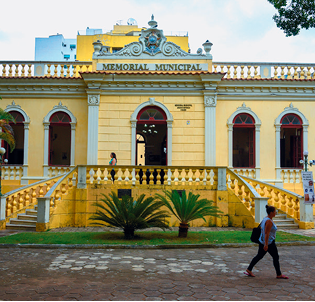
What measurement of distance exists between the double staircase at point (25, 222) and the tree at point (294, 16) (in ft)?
35.5

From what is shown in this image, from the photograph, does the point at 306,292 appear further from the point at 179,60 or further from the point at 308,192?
the point at 179,60

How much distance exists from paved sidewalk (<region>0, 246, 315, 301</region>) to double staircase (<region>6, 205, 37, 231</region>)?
331cm

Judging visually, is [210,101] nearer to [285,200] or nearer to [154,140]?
[285,200]

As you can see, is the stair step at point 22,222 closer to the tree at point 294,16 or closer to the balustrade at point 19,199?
the balustrade at point 19,199

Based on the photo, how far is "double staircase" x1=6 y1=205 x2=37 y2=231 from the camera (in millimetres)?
11688

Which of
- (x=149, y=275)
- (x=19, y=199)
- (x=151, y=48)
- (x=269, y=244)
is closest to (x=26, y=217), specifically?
(x=19, y=199)

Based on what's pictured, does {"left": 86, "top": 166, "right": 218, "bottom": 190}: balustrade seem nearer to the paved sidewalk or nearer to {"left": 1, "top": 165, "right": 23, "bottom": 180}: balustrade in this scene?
the paved sidewalk

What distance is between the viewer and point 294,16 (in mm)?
12422

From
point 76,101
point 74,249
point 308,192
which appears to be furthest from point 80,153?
point 308,192

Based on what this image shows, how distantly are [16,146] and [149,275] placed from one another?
49.4 ft

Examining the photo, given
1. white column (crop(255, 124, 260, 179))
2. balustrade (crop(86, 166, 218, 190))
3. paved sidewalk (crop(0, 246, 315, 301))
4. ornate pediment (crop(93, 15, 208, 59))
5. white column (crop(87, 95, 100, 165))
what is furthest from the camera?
ornate pediment (crop(93, 15, 208, 59))

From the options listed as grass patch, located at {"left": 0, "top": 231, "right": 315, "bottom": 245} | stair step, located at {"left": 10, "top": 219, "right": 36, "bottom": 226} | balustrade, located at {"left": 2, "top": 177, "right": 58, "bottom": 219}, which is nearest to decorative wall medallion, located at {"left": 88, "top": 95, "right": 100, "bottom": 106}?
balustrade, located at {"left": 2, "top": 177, "right": 58, "bottom": 219}

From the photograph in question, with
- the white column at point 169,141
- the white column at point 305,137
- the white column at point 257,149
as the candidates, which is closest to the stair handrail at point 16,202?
the white column at point 169,141

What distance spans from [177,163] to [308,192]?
598cm
